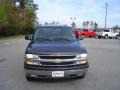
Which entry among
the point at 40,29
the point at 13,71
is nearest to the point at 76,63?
the point at 40,29

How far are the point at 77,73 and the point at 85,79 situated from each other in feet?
3.66

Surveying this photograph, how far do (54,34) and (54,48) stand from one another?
1.61 meters

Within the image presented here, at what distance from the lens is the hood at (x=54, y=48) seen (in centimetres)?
810

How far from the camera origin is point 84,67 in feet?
27.1

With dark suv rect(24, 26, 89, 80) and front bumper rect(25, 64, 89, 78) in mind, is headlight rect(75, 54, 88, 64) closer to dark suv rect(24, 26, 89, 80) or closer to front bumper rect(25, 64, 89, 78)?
dark suv rect(24, 26, 89, 80)

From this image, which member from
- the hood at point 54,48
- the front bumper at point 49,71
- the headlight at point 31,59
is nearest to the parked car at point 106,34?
the hood at point 54,48

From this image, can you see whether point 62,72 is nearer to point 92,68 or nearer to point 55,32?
point 55,32

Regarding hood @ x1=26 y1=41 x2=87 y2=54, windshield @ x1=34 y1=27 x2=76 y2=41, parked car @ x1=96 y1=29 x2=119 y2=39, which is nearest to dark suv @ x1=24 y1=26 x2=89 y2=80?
hood @ x1=26 y1=41 x2=87 y2=54

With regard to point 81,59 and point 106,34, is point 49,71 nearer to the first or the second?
point 81,59

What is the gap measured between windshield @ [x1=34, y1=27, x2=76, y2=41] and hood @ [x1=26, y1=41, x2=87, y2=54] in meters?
0.66

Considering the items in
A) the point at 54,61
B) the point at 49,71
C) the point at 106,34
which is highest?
the point at 54,61

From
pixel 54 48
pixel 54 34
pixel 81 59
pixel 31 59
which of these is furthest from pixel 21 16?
pixel 81 59

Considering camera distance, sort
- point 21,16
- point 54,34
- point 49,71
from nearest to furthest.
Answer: point 49,71 → point 54,34 → point 21,16

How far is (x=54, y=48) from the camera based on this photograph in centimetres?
827
